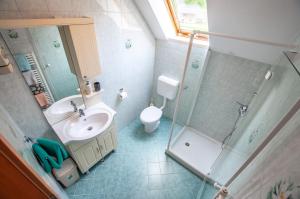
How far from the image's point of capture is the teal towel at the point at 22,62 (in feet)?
3.84

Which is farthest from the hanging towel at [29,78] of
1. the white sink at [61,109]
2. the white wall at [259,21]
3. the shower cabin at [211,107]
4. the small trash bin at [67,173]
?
the white wall at [259,21]

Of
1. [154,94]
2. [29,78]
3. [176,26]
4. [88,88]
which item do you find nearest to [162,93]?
[154,94]

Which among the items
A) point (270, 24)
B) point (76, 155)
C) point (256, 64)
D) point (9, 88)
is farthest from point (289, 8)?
point (76, 155)

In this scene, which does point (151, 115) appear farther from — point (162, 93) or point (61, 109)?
point (61, 109)

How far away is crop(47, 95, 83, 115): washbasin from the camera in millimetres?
1539

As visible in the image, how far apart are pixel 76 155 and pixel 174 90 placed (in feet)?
5.70

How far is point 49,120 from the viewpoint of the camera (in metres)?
1.53

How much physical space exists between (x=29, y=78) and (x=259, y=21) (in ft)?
6.76

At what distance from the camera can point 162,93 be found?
8.68 feet

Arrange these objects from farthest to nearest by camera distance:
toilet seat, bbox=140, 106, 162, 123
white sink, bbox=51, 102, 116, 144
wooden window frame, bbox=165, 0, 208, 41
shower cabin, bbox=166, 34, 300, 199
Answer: toilet seat, bbox=140, 106, 162, 123
wooden window frame, bbox=165, 0, 208, 41
shower cabin, bbox=166, 34, 300, 199
white sink, bbox=51, 102, 116, 144

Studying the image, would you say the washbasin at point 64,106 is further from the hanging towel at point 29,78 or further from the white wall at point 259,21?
the white wall at point 259,21

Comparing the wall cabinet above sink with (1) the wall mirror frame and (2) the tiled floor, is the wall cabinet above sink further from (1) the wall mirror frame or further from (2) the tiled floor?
Answer: (2) the tiled floor

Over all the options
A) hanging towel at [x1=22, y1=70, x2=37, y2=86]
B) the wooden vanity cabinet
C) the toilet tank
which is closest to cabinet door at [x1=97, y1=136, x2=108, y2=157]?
the wooden vanity cabinet

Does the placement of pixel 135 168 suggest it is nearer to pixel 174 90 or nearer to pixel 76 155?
pixel 76 155
